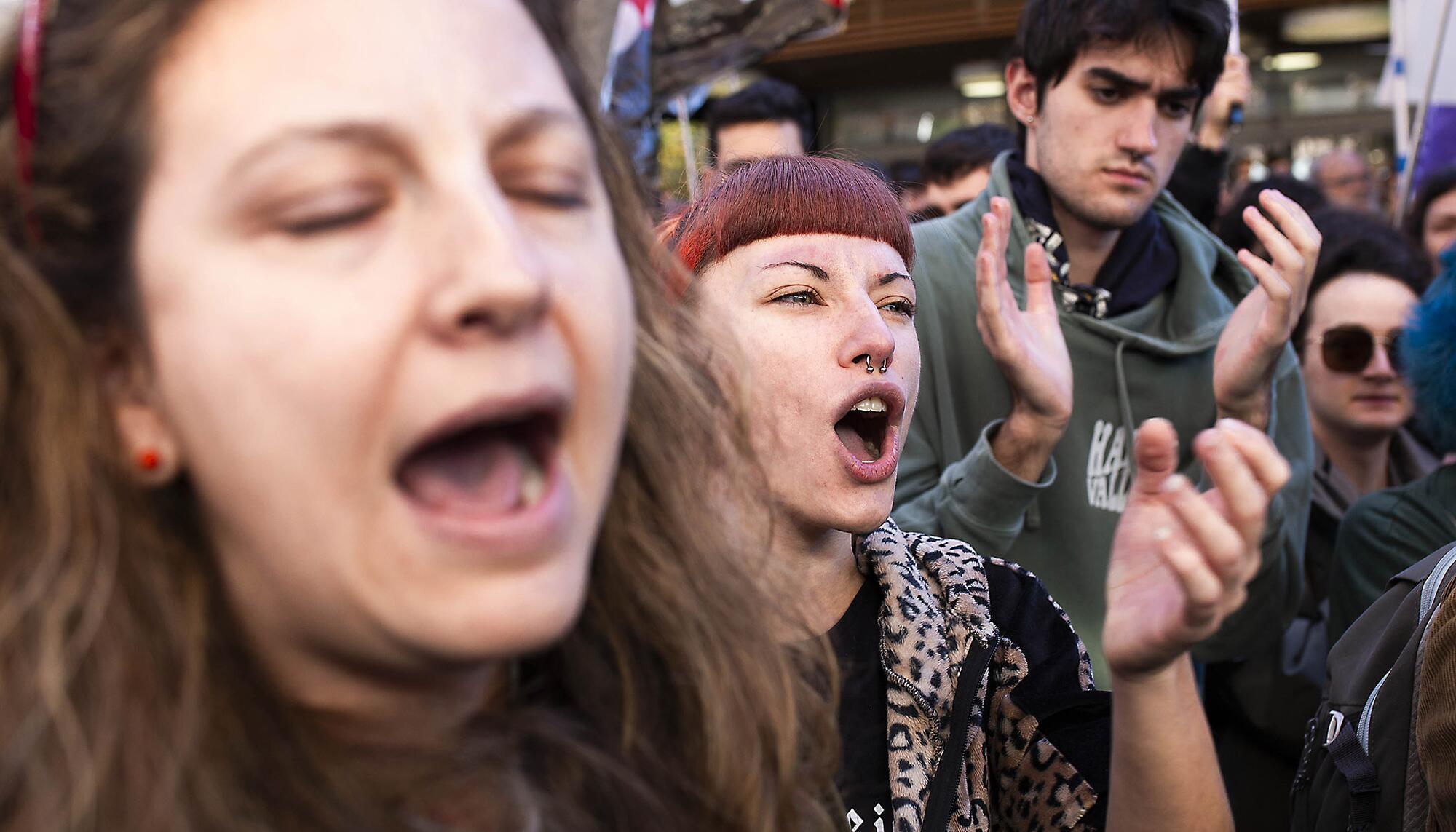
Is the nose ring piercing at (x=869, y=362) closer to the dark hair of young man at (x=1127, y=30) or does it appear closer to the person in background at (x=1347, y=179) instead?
→ the dark hair of young man at (x=1127, y=30)

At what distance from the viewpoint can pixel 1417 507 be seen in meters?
2.75

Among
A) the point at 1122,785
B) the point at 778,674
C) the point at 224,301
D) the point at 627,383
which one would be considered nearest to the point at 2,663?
the point at 224,301

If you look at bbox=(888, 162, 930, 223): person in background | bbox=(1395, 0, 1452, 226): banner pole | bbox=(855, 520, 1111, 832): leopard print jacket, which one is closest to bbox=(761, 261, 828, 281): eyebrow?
bbox=(888, 162, 930, 223): person in background

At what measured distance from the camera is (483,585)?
3.08ft

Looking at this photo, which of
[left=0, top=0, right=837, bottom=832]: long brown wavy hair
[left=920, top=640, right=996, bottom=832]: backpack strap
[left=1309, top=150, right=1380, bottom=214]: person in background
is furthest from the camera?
[left=1309, top=150, right=1380, bottom=214]: person in background

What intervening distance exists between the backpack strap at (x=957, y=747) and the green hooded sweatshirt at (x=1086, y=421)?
749 mm

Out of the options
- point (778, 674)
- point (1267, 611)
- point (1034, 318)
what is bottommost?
point (1267, 611)

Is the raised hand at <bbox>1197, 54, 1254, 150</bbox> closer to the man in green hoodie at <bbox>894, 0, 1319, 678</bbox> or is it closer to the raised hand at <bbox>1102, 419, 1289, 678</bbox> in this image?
the man in green hoodie at <bbox>894, 0, 1319, 678</bbox>

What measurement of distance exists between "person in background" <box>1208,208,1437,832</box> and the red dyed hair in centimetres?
163

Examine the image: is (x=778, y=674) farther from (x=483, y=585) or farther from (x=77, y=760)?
(x=77, y=760)

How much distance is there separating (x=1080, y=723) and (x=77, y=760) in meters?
1.27

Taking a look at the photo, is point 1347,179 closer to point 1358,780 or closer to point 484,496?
point 1358,780

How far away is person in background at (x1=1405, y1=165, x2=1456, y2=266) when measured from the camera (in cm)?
461

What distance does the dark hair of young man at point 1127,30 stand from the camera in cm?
315
